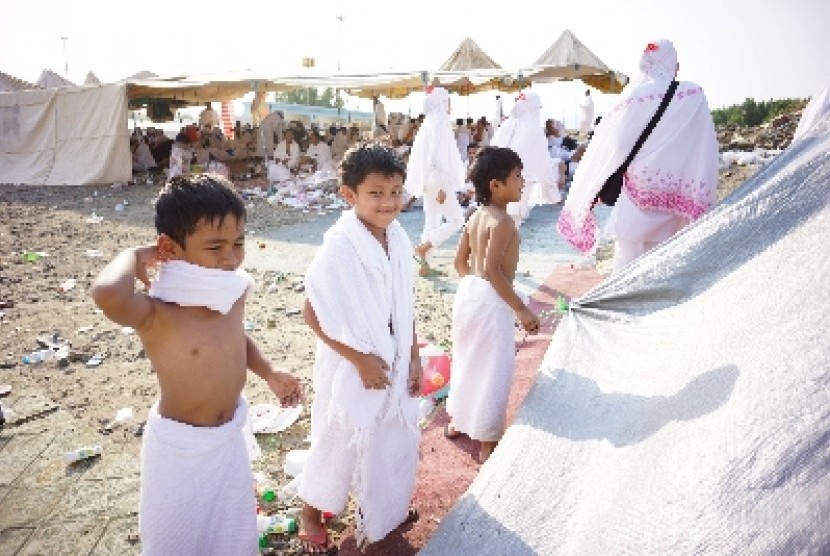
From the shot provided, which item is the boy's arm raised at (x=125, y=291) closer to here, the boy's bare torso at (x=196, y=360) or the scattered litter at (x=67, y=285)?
the boy's bare torso at (x=196, y=360)

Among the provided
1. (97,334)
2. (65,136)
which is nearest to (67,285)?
(97,334)

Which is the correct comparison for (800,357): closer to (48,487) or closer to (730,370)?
(730,370)

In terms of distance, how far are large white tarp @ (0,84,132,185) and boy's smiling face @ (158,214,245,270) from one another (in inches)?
618

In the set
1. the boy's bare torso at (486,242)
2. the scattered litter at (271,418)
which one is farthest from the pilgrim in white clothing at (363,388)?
the scattered litter at (271,418)

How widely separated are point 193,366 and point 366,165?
0.95 m

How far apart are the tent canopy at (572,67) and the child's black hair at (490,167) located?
10893 millimetres

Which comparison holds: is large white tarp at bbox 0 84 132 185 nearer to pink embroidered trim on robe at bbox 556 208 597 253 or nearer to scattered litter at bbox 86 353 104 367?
scattered litter at bbox 86 353 104 367

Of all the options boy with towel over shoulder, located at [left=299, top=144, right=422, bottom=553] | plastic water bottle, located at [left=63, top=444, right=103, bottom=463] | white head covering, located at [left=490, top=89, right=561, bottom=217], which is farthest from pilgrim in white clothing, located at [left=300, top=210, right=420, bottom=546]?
white head covering, located at [left=490, top=89, right=561, bottom=217]

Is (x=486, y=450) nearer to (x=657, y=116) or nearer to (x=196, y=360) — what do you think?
(x=196, y=360)

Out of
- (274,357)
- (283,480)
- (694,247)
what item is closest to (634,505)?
(694,247)

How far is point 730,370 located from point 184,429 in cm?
161

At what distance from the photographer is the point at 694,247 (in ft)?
7.59

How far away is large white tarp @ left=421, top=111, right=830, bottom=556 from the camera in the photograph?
126 cm

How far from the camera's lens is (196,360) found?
66.8 inches
